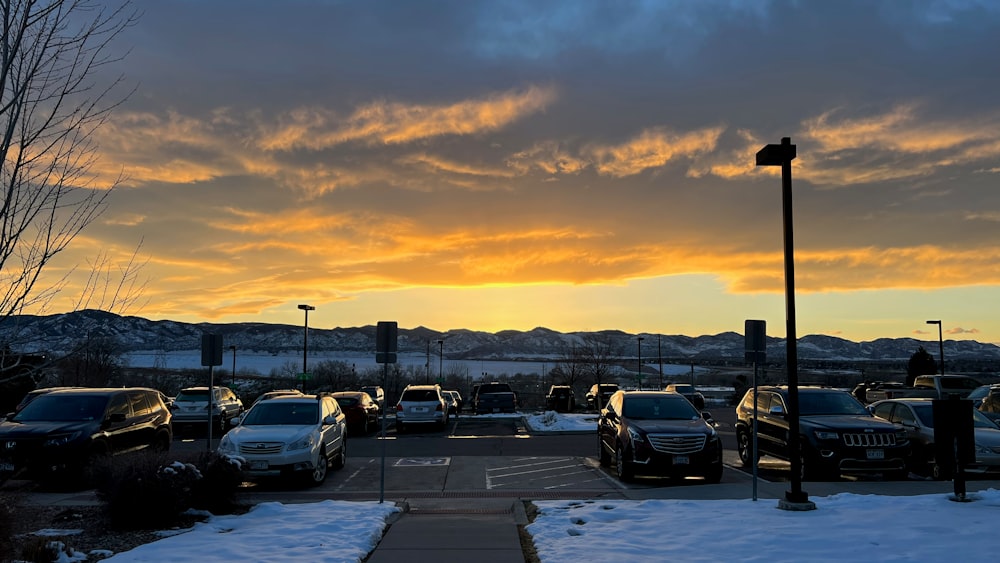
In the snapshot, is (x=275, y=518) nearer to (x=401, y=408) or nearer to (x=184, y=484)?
(x=184, y=484)

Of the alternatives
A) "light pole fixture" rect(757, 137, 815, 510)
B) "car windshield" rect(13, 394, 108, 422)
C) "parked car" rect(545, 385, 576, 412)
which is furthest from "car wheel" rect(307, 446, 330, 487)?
"parked car" rect(545, 385, 576, 412)

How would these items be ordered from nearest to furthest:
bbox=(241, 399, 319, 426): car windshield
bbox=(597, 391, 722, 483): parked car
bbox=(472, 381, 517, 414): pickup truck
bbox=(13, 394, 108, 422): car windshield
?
bbox=(597, 391, 722, 483): parked car < bbox=(13, 394, 108, 422): car windshield < bbox=(241, 399, 319, 426): car windshield < bbox=(472, 381, 517, 414): pickup truck

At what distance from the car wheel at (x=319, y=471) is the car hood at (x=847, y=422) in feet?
30.7

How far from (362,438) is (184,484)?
52.4ft

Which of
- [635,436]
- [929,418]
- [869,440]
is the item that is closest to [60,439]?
[635,436]

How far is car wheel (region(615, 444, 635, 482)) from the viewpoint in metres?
14.4

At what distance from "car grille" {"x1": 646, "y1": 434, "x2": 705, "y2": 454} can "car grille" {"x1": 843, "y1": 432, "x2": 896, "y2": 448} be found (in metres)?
2.75

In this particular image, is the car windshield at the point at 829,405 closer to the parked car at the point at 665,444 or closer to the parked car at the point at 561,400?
the parked car at the point at 665,444

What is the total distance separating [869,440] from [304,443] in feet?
34.5

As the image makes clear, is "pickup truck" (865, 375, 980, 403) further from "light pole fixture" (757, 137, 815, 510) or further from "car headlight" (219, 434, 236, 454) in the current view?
"car headlight" (219, 434, 236, 454)

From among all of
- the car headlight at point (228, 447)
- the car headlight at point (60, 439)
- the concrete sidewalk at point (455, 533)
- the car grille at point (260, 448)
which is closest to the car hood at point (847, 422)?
the concrete sidewalk at point (455, 533)

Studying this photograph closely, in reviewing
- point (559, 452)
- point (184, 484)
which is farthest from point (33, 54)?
point (559, 452)

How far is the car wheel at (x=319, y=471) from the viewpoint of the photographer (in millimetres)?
14273

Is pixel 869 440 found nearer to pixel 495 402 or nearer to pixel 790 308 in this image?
pixel 790 308
